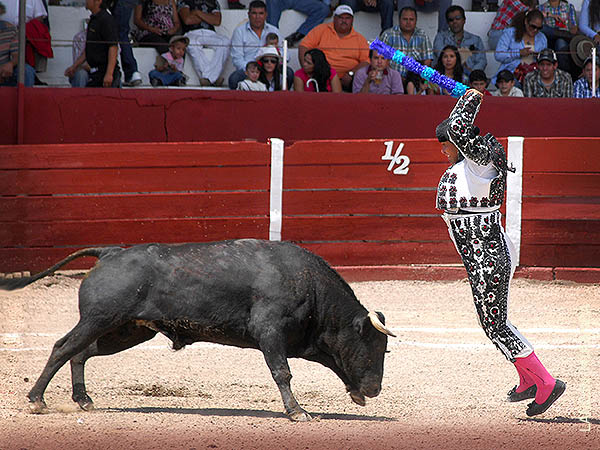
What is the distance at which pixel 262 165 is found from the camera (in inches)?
372

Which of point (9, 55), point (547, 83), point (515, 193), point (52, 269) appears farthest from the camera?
point (547, 83)

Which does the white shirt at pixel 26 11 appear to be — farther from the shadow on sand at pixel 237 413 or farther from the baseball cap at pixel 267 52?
the shadow on sand at pixel 237 413

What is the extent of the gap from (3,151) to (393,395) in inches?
190

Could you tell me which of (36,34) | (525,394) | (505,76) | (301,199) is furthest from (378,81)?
(525,394)

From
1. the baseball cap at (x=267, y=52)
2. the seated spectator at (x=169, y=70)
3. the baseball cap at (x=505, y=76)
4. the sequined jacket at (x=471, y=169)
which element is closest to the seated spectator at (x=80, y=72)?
the seated spectator at (x=169, y=70)

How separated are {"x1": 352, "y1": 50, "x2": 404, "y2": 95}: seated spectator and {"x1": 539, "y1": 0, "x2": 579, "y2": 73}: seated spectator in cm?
174

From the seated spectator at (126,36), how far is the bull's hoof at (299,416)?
18.4 ft

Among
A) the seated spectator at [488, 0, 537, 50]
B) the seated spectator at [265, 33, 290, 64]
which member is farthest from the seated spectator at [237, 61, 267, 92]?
the seated spectator at [488, 0, 537, 50]

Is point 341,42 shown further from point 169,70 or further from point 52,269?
point 52,269

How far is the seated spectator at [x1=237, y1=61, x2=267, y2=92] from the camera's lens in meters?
9.66

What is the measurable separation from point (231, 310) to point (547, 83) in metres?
6.33

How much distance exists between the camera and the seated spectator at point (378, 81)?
995 cm

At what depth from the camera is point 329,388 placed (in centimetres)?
591

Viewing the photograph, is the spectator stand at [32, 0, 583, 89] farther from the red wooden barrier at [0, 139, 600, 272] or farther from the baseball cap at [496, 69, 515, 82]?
the red wooden barrier at [0, 139, 600, 272]
